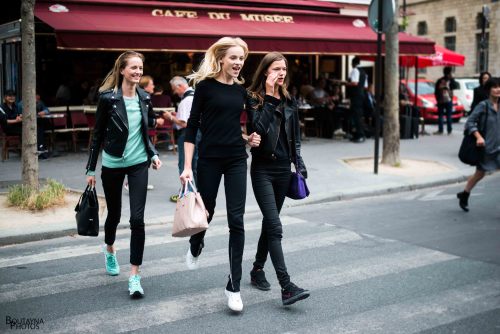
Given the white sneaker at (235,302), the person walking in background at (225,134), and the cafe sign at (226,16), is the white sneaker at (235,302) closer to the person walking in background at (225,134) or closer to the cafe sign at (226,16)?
the person walking in background at (225,134)

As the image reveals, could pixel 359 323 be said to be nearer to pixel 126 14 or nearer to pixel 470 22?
pixel 126 14

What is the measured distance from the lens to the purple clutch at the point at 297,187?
5.06m

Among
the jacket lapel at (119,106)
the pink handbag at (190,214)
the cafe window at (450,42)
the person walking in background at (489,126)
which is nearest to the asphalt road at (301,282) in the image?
the pink handbag at (190,214)

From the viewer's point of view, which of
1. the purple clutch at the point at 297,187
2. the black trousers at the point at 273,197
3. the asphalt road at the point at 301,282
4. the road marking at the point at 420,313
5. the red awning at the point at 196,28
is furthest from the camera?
the red awning at the point at 196,28

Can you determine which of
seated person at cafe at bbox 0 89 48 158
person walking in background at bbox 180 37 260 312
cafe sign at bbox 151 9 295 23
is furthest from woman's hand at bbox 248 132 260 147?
cafe sign at bbox 151 9 295 23

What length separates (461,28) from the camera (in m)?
40.3

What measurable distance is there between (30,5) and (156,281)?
488 centimetres

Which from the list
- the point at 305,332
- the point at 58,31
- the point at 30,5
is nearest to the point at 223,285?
the point at 305,332

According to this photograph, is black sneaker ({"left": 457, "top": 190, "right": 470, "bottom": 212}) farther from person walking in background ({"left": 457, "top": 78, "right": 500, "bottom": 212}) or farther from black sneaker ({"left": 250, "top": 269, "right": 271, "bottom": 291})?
black sneaker ({"left": 250, "top": 269, "right": 271, "bottom": 291})

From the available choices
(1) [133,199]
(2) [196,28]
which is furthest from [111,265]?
(2) [196,28]

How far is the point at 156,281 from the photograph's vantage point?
546 cm

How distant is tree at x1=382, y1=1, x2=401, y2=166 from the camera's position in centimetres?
1244

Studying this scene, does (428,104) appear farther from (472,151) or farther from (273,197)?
(273,197)

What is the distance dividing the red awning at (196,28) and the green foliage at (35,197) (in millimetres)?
4757
